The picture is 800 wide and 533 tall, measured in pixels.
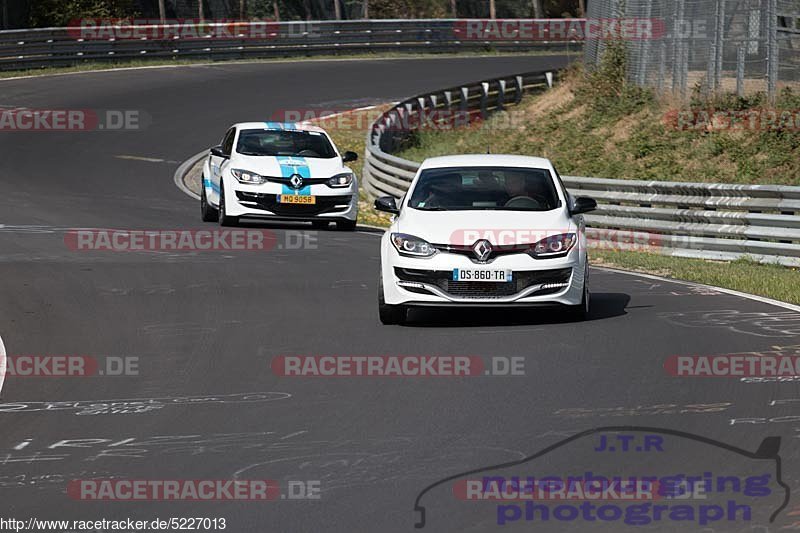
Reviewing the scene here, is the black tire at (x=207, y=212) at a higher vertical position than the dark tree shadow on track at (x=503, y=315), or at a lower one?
lower

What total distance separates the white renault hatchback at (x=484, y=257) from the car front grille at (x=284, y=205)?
837 centimetres

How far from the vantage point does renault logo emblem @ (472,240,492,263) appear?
11.9 meters

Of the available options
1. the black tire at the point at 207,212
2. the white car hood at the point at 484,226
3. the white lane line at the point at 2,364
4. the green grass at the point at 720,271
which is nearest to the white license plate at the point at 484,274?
the white car hood at the point at 484,226

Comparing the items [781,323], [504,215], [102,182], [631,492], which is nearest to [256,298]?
[504,215]

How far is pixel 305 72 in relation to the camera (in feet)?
157

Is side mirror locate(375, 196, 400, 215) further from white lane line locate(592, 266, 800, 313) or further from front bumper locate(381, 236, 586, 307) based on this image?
white lane line locate(592, 266, 800, 313)

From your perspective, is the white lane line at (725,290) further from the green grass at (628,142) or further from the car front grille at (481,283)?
the car front grille at (481,283)

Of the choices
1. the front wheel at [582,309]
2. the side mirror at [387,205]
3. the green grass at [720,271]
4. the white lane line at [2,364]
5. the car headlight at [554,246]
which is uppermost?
the side mirror at [387,205]

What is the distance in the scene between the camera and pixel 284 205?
69.4ft

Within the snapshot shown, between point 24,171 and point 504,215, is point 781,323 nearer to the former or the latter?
point 504,215

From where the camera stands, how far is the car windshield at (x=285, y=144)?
72.5 feet

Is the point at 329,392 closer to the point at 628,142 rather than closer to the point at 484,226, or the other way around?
the point at 484,226

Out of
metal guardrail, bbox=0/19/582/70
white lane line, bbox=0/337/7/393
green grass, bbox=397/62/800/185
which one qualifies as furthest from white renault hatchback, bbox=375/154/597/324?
metal guardrail, bbox=0/19/582/70

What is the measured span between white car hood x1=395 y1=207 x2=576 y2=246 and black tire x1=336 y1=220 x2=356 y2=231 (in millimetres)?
9204
